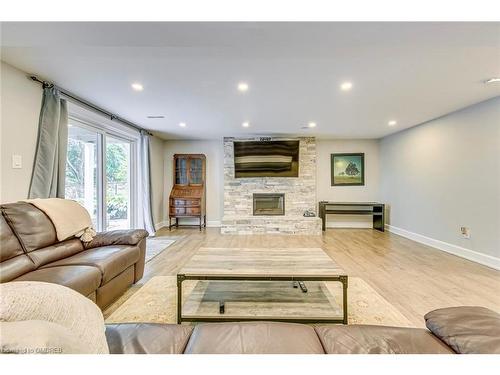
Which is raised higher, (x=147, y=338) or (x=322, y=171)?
(x=322, y=171)

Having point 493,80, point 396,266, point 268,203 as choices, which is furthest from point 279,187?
point 493,80

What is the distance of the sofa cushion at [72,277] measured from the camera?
170 cm

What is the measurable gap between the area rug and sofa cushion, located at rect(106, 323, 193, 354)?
2.64 meters

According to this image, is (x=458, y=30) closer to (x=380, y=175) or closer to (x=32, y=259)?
(x=32, y=259)

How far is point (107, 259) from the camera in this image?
7.14ft

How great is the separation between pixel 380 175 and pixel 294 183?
2224 millimetres

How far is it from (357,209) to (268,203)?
226 cm

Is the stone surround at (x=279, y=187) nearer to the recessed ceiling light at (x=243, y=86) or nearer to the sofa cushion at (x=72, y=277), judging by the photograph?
the recessed ceiling light at (x=243, y=86)

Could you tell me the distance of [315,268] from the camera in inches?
79.5

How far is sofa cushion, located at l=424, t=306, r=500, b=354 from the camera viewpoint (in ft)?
2.98

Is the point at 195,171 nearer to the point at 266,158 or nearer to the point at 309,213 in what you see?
the point at 266,158
